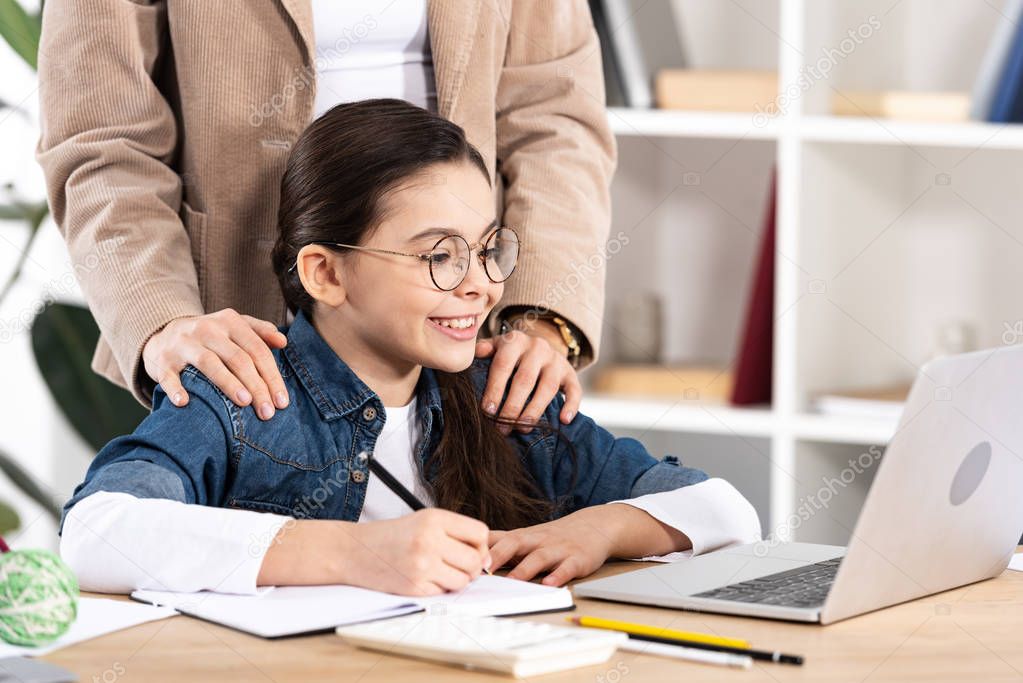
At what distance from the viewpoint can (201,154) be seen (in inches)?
56.6

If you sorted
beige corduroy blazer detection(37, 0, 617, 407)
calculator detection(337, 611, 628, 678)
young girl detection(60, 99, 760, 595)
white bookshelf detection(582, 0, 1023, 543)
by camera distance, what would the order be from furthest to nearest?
white bookshelf detection(582, 0, 1023, 543), beige corduroy blazer detection(37, 0, 617, 407), young girl detection(60, 99, 760, 595), calculator detection(337, 611, 628, 678)

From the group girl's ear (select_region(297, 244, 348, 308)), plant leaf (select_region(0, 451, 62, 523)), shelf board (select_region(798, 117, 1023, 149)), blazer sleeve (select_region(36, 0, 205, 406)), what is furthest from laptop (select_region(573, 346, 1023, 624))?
plant leaf (select_region(0, 451, 62, 523))

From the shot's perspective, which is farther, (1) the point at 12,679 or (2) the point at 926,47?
(2) the point at 926,47

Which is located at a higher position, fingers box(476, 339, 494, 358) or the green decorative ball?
fingers box(476, 339, 494, 358)

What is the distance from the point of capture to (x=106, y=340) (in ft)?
4.70

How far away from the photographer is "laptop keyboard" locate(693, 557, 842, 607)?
0.93 m

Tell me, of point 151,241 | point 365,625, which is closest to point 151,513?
point 365,625

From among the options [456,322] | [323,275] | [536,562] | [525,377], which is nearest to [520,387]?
[525,377]

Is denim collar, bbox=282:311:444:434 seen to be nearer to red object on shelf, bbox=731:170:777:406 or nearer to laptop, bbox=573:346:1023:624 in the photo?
laptop, bbox=573:346:1023:624

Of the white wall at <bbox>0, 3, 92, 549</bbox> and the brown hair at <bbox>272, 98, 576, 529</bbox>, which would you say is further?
the white wall at <bbox>0, 3, 92, 549</bbox>

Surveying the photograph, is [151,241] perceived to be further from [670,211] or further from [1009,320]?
[1009,320]

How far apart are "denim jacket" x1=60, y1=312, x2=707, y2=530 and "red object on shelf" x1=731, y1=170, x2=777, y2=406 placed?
946 mm

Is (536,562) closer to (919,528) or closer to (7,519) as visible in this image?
(919,528)

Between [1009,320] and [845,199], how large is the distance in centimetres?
38
